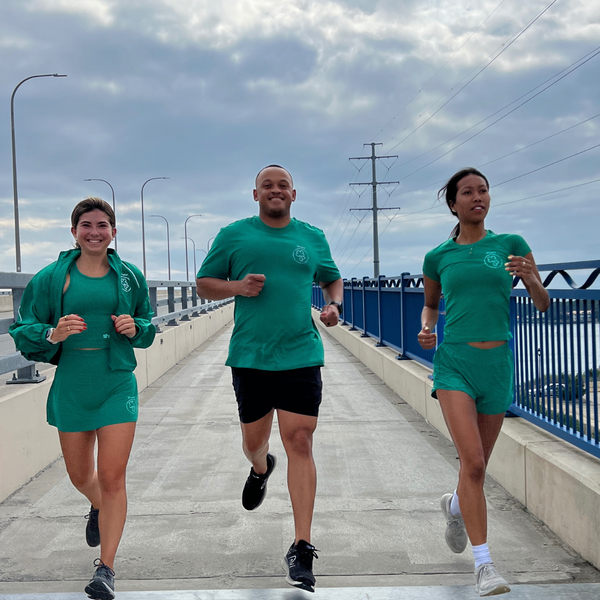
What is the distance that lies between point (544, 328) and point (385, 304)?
7.49m

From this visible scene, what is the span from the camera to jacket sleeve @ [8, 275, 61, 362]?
3533 millimetres

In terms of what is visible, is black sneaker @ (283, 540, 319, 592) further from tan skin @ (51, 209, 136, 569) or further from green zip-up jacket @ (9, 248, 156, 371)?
green zip-up jacket @ (9, 248, 156, 371)

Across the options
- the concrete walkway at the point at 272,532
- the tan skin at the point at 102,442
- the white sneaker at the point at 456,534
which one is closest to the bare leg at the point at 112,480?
the tan skin at the point at 102,442

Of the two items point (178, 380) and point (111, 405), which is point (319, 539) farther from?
point (178, 380)

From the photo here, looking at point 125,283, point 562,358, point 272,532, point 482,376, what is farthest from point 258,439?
point 562,358

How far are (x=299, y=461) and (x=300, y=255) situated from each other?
111 centimetres

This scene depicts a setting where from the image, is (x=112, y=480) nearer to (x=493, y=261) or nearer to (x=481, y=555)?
(x=481, y=555)

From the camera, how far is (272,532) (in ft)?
14.7

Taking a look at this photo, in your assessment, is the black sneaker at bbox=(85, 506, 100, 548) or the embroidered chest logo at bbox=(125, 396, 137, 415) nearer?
the embroidered chest logo at bbox=(125, 396, 137, 415)

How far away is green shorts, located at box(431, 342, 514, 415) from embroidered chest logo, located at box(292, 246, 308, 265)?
3.02ft

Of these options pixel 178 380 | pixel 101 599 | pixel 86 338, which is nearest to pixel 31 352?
pixel 86 338

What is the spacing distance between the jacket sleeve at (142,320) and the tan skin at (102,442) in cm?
8

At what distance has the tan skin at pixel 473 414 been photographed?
360cm

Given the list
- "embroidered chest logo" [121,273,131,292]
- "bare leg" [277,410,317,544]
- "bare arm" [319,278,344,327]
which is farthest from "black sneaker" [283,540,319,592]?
"embroidered chest logo" [121,273,131,292]
